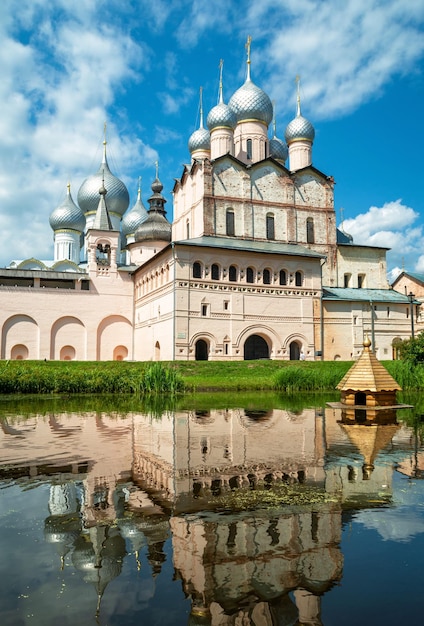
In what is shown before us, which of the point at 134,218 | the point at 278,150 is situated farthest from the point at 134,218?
the point at 278,150

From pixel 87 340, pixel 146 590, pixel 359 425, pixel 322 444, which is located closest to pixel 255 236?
pixel 87 340

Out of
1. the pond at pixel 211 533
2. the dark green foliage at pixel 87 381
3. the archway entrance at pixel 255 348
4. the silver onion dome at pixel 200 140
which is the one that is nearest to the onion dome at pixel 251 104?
the silver onion dome at pixel 200 140

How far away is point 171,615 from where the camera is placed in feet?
8.82

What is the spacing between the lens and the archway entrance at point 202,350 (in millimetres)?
27938

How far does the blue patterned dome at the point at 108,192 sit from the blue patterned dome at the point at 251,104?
12572 mm

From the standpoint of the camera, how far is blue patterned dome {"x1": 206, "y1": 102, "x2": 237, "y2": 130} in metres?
33.6

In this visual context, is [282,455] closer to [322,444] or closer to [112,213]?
[322,444]

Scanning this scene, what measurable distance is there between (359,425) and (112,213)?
35.9 meters

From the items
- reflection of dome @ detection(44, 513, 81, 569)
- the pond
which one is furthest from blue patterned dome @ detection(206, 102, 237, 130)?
reflection of dome @ detection(44, 513, 81, 569)

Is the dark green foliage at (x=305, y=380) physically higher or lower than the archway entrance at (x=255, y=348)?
lower

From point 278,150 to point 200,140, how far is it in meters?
5.66

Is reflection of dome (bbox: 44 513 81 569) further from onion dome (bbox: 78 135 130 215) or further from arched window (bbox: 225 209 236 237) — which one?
onion dome (bbox: 78 135 130 215)

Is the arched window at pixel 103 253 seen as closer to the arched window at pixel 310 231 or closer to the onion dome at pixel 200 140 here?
the onion dome at pixel 200 140

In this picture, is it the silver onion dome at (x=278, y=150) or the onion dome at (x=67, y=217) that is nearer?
the silver onion dome at (x=278, y=150)
